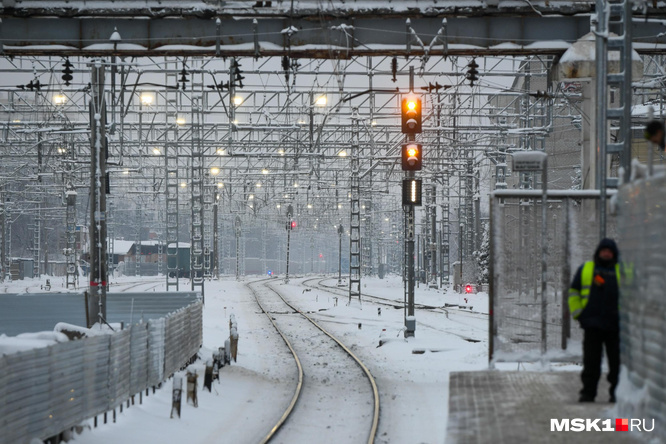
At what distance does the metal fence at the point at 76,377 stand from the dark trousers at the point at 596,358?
602cm

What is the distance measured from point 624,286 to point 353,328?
2193cm

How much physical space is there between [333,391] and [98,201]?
9.18 metres

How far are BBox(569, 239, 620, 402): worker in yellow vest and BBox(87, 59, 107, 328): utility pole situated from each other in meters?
15.5

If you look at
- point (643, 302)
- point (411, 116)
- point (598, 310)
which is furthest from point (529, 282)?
point (411, 116)

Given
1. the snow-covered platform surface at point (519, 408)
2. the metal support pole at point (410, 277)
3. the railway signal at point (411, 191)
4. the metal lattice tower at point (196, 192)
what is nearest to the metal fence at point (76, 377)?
the snow-covered platform surface at point (519, 408)

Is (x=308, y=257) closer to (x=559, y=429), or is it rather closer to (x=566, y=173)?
(x=566, y=173)

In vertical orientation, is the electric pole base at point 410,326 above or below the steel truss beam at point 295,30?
below

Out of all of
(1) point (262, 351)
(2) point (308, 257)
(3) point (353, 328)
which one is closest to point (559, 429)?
(1) point (262, 351)

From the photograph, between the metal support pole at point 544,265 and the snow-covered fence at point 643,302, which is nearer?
the snow-covered fence at point 643,302

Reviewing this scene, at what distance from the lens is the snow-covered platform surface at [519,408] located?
7293 millimetres

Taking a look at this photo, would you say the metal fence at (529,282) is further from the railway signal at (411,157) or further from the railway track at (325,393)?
the railway signal at (411,157)

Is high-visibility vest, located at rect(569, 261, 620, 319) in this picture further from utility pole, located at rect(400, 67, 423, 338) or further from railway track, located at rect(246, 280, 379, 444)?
utility pole, located at rect(400, 67, 423, 338)

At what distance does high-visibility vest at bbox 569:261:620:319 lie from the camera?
8578mm

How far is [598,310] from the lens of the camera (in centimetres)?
855
